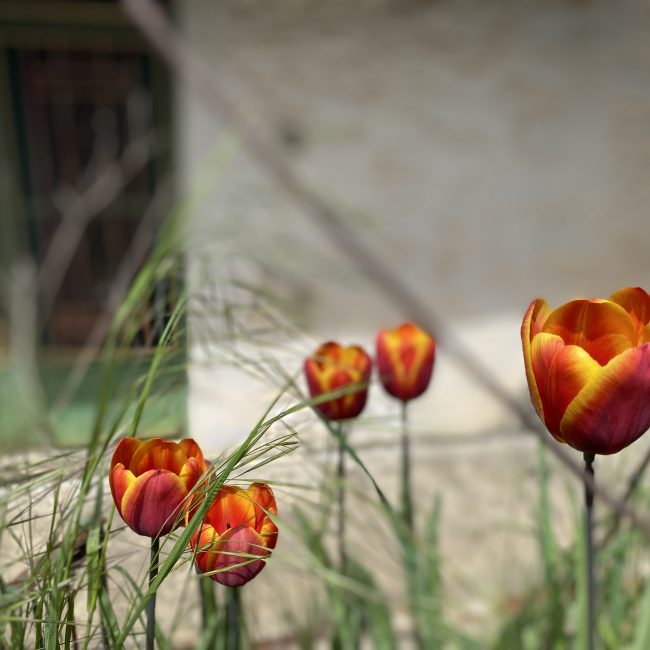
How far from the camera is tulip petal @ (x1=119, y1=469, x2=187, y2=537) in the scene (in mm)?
365

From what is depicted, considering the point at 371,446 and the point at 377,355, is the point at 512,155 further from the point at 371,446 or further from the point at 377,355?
the point at 377,355

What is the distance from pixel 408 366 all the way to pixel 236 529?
311 millimetres

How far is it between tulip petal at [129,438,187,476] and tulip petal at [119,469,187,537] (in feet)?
0.09

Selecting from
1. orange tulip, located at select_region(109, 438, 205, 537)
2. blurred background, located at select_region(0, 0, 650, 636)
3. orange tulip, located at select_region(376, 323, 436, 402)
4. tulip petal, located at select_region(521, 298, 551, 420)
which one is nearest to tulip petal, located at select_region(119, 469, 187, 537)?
orange tulip, located at select_region(109, 438, 205, 537)

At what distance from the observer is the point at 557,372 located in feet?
1.24

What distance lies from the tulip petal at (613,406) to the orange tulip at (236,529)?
6.1 inches

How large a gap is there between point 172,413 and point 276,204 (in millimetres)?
1006

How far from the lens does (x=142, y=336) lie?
27.8 inches

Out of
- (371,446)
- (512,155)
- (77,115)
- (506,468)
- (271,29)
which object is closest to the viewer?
(371,446)

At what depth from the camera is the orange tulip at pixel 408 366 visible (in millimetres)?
654

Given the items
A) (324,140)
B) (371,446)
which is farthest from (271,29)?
(371,446)

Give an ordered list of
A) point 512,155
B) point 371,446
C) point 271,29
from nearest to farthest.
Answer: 1. point 371,446
2. point 271,29
3. point 512,155

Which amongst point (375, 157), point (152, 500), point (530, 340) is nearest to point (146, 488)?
point (152, 500)

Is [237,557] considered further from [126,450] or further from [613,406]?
[613,406]
